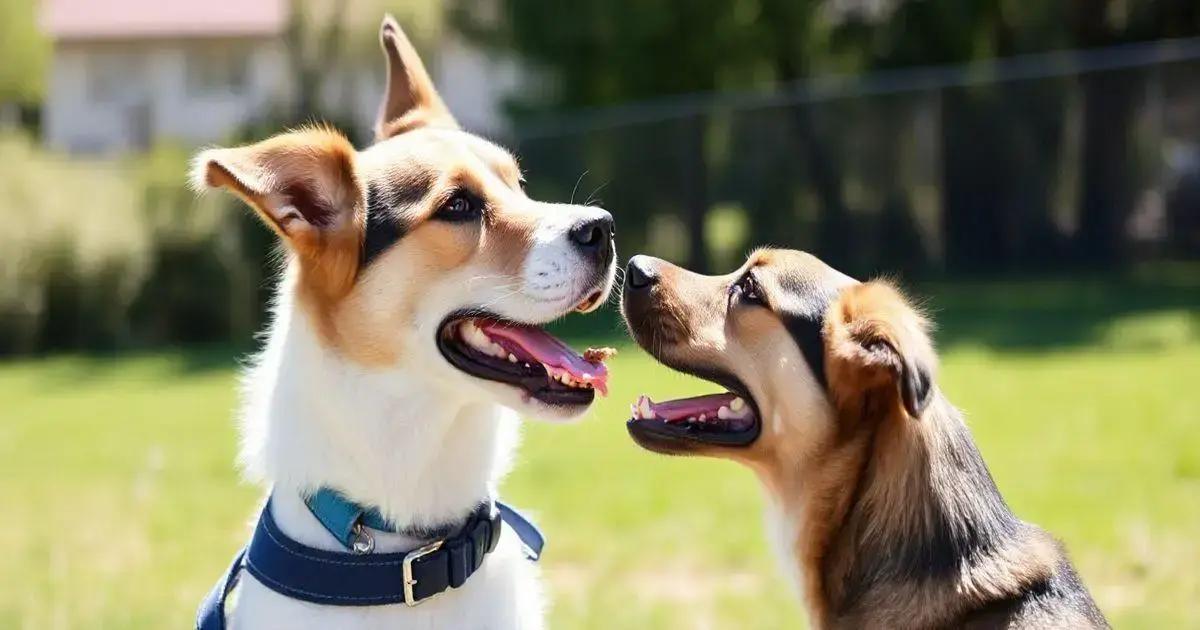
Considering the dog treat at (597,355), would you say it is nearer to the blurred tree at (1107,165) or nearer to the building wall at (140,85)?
the blurred tree at (1107,165)

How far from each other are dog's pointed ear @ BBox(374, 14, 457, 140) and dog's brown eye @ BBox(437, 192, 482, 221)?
605 mm

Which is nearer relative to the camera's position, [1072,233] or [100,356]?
[1072,233]

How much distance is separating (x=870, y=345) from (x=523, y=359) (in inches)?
44.6

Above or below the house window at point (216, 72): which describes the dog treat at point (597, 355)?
above

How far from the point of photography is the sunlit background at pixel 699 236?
9.27 metres

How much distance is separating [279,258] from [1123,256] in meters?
16.3

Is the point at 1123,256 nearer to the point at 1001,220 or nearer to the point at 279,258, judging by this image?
the point at 1001,220

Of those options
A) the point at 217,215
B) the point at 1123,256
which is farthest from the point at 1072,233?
the point at 217,215

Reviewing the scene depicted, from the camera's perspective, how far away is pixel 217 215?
66.8 ft

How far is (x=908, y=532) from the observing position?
4148mm

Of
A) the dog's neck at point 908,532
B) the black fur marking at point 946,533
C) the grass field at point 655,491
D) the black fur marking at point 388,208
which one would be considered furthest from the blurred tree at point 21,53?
the black fur marking at point 946,533

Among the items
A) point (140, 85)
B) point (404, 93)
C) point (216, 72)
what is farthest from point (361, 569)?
point (140, 85)

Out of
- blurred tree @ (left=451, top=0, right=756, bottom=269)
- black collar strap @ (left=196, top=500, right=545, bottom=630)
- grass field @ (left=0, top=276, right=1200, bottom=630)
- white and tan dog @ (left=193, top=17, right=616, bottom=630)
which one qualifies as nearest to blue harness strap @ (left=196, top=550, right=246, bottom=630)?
white and tan dog @ (left=193, top=17, right=616, bottom=630)

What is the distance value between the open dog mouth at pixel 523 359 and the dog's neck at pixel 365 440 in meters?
0.14
